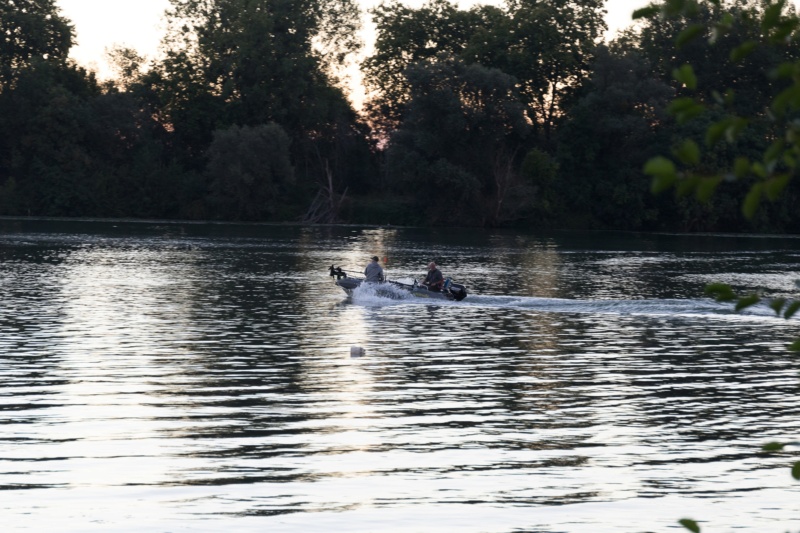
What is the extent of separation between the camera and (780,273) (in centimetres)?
5847

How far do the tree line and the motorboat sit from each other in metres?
60.0

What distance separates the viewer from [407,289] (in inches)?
1690

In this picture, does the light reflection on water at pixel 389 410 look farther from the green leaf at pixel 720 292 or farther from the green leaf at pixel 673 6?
the green leaf at pixel 673 6

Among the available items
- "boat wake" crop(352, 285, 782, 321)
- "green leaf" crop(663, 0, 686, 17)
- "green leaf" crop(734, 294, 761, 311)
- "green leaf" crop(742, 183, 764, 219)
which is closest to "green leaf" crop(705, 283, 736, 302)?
"green leaf" crop(734, 294, 761, 311)

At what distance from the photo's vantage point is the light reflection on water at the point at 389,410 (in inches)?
535

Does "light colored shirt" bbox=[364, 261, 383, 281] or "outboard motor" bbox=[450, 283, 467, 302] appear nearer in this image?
"outboard motor" bbox=[450, 283, 467, 302]

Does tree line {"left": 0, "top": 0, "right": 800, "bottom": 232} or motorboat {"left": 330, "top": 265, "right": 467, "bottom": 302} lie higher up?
tree line {"left": 0, "top": 0, "right": 800, "bottom": 232}

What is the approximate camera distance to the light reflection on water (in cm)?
1359

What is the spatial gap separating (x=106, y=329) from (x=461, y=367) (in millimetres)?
11600

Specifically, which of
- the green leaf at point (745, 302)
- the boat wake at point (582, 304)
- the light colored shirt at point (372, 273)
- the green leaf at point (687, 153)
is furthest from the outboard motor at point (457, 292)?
the green leaf at point (687, 153)

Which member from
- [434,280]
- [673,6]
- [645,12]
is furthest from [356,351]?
[673,6]

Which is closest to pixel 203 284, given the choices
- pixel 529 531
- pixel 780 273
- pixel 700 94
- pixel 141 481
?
pixel 780 273

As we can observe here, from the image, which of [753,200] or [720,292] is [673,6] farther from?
[720,292]

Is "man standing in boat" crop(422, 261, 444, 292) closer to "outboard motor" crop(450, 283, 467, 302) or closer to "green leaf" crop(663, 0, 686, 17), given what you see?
"outboard motor" crop(450, 283, 467, 302)
